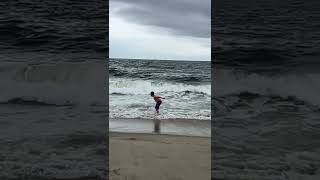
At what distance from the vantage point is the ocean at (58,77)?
2.38 m

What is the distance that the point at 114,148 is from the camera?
181 inches

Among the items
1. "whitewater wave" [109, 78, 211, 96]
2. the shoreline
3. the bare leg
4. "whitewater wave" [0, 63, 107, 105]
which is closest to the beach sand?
the shoreline

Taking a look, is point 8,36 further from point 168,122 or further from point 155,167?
point 168,122

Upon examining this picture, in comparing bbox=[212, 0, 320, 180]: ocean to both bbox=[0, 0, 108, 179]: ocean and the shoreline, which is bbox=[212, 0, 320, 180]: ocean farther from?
the shoreline

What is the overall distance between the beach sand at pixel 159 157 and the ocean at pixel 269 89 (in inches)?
21.5

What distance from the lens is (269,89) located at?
133 inches

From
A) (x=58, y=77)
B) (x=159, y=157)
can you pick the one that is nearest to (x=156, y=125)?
(x=159, y=157)

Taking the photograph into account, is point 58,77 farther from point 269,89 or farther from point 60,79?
point 269,89

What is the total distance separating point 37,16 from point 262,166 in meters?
1.64

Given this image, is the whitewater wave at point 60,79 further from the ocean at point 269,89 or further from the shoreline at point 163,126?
the shoreline at point 163,126

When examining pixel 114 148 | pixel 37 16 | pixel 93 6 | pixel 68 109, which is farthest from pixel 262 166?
pixel 114 148

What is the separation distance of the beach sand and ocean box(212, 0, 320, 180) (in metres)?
0.55

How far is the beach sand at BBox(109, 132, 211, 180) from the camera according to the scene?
3221 mm

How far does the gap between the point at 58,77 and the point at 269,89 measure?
1.73 metres
